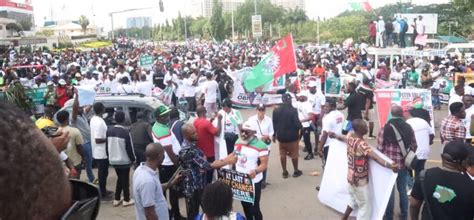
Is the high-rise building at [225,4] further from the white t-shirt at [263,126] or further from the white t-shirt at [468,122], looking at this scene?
the white t-shirt at [468,122]

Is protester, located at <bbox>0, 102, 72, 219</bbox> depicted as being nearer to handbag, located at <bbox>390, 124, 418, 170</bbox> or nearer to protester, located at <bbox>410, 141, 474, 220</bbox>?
protester, located at <bbox>410, 141, 474, 220</bbox>

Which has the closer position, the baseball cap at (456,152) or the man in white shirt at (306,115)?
Result: the baseball cap at (456,152)

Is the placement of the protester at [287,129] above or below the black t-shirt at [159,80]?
below

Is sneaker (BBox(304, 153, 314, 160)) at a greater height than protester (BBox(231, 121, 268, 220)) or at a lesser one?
lesser

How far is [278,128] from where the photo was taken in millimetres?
8844

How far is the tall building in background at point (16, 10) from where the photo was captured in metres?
77.3

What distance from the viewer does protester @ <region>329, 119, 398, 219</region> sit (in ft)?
19.1

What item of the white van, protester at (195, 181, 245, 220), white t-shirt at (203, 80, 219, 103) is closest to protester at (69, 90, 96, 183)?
protester at (195, 181, 245, 220)

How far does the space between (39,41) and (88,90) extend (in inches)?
1805

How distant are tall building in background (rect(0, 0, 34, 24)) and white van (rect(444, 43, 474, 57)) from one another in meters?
67.0

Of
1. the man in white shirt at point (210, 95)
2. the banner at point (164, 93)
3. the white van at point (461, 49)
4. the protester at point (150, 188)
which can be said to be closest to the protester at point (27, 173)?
the protester at point (150, 188)

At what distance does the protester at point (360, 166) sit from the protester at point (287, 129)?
2748 mm

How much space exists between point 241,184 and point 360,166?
147cm

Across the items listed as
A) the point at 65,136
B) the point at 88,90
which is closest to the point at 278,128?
the point at 88,90
